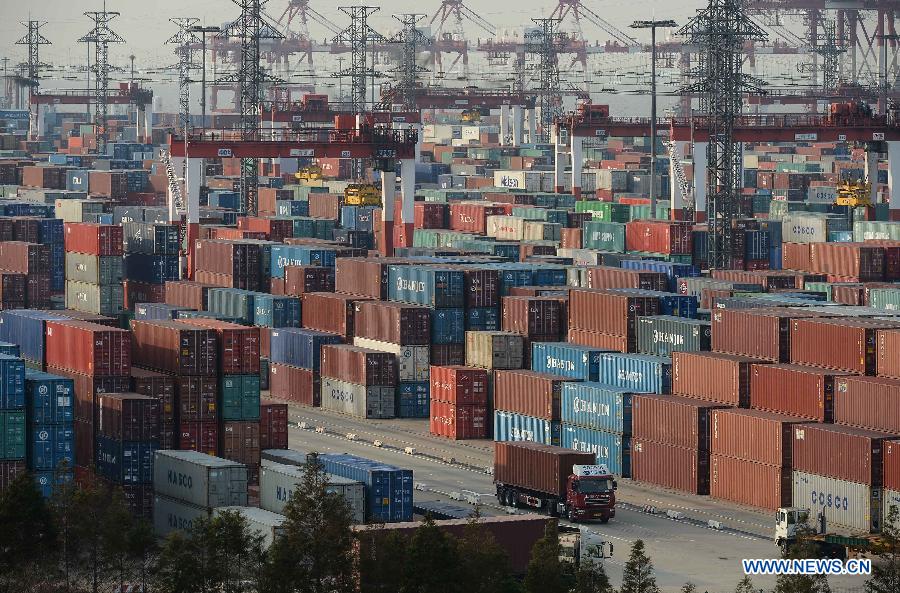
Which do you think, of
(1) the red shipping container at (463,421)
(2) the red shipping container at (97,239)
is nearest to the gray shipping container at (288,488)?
(1) the red shipping container at (463,421)

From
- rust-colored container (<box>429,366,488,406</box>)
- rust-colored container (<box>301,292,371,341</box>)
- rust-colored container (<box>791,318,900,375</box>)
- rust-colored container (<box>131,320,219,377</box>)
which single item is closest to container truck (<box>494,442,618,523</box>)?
rust-colored container (<box>791,318,900,375</box>)

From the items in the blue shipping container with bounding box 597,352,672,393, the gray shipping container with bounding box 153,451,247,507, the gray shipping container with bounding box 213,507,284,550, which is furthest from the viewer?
the blue shipping container with bounding box 597,352,672,393

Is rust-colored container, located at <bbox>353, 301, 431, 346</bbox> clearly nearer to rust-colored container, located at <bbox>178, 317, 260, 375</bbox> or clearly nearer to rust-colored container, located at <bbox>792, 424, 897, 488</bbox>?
rust-colored container, located at <bbox>178, 317, 260, 375</bbox>

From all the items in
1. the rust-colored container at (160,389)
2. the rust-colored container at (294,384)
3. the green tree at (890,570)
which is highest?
the rust-colored container at (160,389)

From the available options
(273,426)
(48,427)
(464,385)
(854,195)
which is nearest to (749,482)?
(273,426)

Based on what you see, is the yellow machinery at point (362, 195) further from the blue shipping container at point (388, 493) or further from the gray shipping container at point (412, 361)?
the blue shipping container at point (388, 493)

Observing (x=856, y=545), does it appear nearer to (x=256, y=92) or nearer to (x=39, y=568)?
(x=39, y=568)

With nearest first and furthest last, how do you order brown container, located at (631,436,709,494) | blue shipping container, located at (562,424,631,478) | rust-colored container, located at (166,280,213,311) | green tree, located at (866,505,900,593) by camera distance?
green tree, located at (866,505,900,593), brown container, located at (631,436,709,494), blue shipping container, located at (562,424,631,478), rust-colored container, located at (166,280,213,311)
